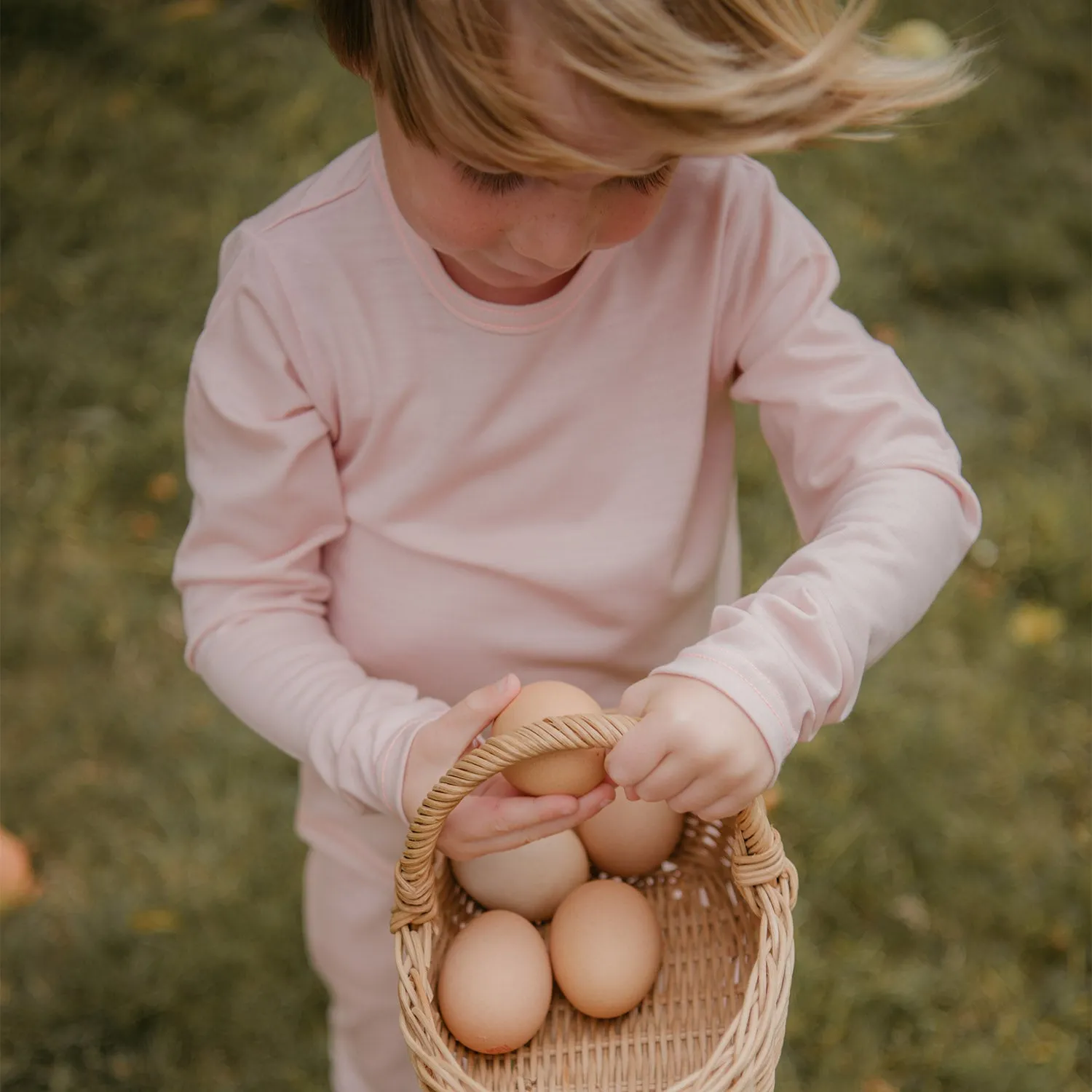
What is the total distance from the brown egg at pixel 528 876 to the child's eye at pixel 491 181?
1.86ft

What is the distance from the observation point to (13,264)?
111 inches

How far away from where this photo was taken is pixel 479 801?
3.57 feet

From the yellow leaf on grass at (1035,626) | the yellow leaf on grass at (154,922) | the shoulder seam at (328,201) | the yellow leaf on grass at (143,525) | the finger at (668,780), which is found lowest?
the yellow leaf on grass at (1035,626)

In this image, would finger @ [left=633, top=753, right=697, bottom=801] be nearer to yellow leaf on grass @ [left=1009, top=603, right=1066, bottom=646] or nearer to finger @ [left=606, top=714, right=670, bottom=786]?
finger @ [left=606, top=714, right=670, bottom=786]

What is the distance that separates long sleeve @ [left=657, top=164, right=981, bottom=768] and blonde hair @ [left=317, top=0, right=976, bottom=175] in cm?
24

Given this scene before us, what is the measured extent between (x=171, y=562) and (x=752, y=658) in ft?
5.40

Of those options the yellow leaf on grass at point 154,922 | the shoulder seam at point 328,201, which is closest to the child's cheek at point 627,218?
the shoulder seam at point 328,201

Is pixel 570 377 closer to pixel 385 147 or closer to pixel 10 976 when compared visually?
pixel 385 147

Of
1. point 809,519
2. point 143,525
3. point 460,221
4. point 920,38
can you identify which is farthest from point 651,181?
point 920,38

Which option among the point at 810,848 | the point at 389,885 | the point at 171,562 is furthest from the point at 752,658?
the point at 171,562

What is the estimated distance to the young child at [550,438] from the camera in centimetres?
95

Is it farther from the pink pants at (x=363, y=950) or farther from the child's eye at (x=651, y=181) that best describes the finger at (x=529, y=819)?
the child's eye at (x=651, y=181)

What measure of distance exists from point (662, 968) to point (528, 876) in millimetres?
144

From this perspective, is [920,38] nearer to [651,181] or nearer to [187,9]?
[187,9]
